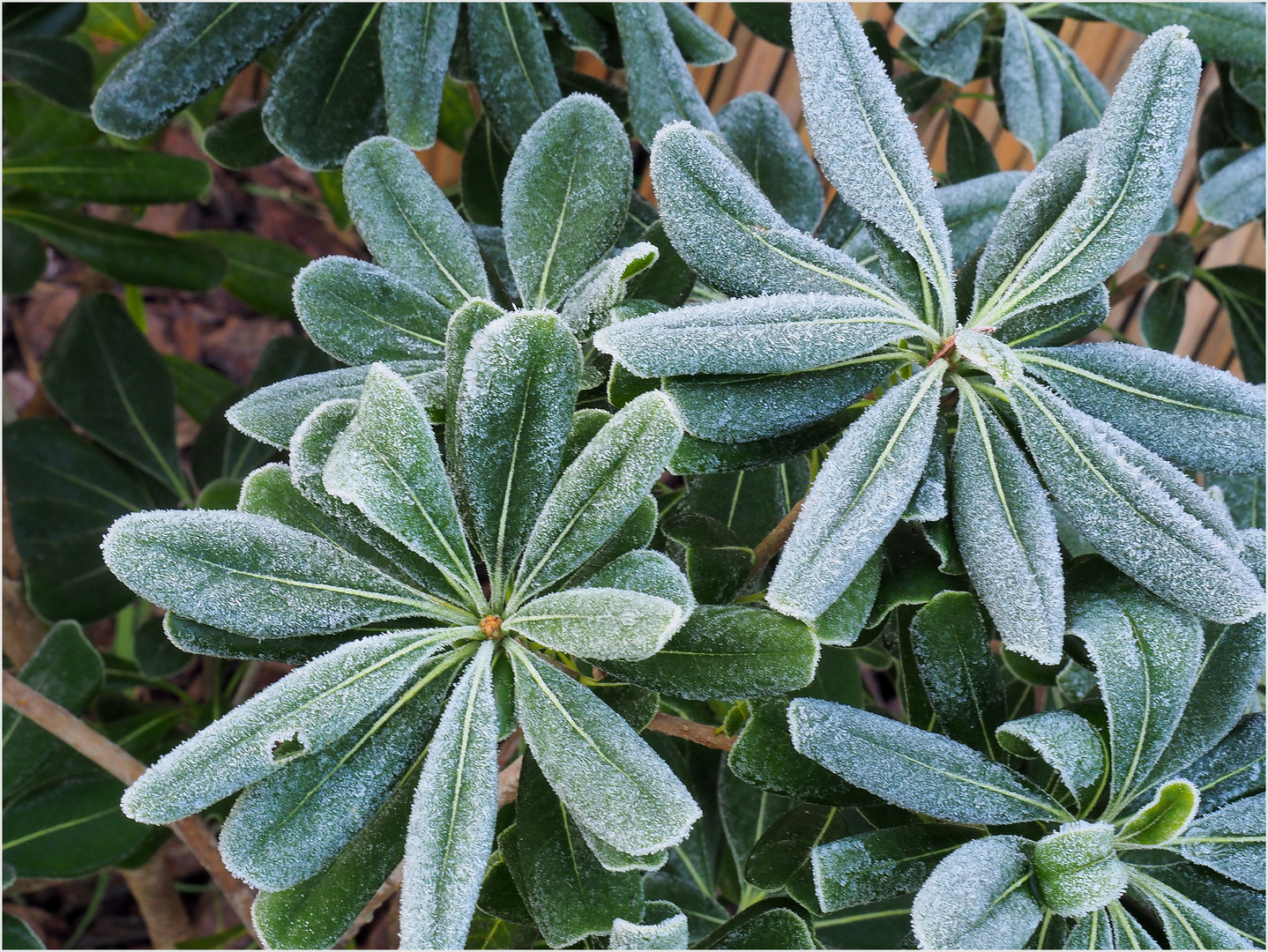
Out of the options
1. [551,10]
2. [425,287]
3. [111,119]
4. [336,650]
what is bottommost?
[336,650]

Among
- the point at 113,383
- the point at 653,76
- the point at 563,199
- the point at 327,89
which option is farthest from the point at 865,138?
the point at 113,383

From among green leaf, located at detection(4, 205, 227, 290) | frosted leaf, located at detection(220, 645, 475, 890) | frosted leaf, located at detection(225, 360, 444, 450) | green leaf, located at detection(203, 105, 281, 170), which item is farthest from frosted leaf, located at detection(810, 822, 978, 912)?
green leaf, located at detection(4, 205, 227, 290)

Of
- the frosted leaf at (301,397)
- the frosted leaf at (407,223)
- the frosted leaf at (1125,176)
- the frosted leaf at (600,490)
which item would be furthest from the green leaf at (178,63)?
the frosted leaf at (1125,176)

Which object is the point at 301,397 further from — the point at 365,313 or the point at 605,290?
the point at 605,290

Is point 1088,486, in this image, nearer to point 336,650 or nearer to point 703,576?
point 703,576

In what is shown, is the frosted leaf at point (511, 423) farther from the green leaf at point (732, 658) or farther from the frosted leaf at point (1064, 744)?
the frosted leaf at point (1064, 744)

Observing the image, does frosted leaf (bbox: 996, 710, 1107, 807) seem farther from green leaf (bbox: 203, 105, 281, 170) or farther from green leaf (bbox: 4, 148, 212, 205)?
green leaf (bbox: 4, 148, 212, 205)

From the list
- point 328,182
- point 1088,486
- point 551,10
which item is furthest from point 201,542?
point 328,182
